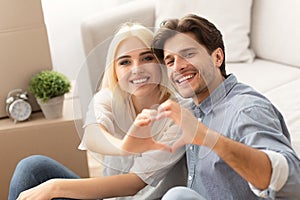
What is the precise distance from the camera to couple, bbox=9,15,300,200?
93cm

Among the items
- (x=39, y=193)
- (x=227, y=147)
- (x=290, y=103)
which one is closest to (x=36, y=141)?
(x=39, y=193)

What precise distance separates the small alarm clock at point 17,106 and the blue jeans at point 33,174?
452 mm

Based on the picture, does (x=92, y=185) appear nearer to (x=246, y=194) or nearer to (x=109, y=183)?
(x=109, y=183)

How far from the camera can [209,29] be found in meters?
1.07

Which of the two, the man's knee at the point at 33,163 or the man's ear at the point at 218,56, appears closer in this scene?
the man's ear at the point at 218,56

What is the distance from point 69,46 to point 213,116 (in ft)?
5.34

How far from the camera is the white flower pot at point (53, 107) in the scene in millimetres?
1848

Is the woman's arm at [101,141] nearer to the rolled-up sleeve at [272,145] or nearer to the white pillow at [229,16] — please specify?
the rolled-up sleeve at [272,145]

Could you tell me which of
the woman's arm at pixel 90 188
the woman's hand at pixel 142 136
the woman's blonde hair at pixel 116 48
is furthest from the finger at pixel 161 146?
the woman's arm at pixel 90 188

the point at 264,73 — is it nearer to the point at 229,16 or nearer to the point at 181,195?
the point at 229,16

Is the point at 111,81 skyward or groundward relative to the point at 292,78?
skyward

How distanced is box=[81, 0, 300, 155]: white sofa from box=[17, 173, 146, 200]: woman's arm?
0.82 metres

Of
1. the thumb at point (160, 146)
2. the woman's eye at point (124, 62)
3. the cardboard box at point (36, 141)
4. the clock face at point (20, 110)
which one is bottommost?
the cardboard box at point (36, 141)

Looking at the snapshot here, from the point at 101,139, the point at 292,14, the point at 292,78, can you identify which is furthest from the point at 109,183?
the point at 292,14
